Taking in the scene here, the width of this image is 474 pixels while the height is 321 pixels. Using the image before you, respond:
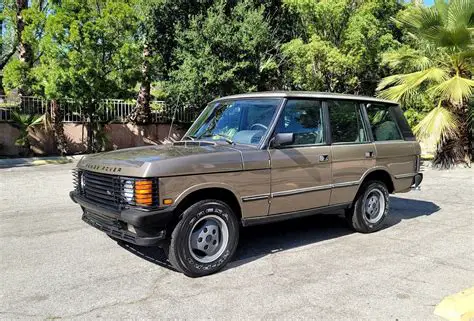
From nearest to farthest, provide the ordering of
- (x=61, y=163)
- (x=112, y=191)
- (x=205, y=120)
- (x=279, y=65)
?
(x=112, y=191), (x=205, y=120), (x=61, y=163), (x=279, y=65)

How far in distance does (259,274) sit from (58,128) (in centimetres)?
1520

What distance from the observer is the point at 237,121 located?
559 centimetres

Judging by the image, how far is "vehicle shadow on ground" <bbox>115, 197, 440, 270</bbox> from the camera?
5325mm

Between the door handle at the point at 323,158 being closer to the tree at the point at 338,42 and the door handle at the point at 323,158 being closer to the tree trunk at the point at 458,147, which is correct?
the tree trunk at the point at 458,147

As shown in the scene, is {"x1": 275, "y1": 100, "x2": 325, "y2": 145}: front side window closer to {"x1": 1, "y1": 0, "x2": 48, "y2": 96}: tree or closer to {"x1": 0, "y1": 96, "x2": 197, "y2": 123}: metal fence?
{"x1": 0, "y1": 96, "x2": 197, "y2": 123}: metal fence

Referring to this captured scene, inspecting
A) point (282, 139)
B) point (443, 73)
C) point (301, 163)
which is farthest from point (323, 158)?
point (443, 73)

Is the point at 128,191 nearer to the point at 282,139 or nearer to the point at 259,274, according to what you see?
the point at 259,274

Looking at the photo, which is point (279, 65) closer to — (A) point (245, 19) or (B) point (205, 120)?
(A) point (245, 19)

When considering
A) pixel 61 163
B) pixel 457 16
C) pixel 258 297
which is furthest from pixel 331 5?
pixel 258 297

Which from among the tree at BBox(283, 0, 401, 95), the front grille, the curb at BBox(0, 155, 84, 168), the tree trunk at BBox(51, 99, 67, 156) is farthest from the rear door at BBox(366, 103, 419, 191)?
the tree trunk at BBox(51, 99, 67, 156)

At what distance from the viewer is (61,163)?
1642 cm

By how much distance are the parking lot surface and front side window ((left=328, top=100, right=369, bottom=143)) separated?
1.41 meters

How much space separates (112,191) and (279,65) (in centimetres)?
1570

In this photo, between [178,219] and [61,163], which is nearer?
[178,219]
